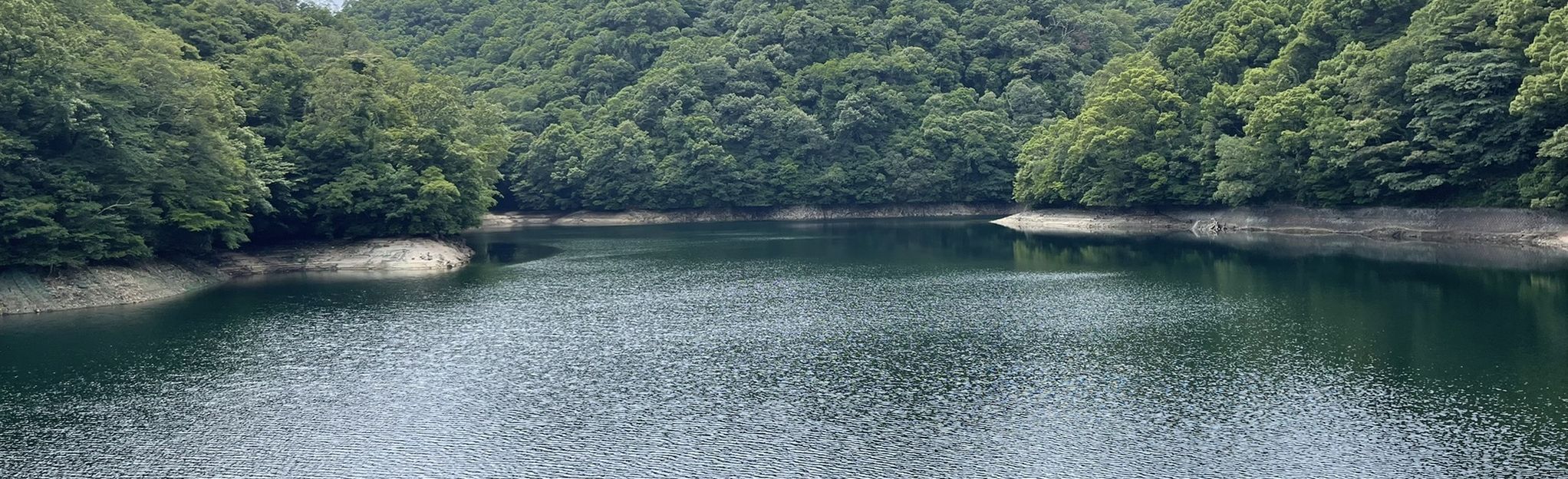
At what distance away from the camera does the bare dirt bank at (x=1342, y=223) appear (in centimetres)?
6556

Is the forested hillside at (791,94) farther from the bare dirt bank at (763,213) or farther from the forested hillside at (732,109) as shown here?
the bare dirt bank at (763,213)

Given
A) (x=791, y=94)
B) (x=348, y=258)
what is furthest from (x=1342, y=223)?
(x=791, y=94)

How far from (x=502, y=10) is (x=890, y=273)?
385ft

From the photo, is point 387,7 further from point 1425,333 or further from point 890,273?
point 1425,333

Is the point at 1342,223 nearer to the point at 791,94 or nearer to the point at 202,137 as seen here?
the point at 202,137

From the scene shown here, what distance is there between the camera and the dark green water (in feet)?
83.6

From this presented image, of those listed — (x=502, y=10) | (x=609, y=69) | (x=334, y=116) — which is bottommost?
(x=334, y=116)

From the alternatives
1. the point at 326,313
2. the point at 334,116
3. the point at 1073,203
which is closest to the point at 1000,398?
the point at 326,313

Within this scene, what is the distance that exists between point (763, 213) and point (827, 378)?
99.4 m

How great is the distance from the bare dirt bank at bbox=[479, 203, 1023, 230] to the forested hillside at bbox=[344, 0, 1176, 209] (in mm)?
1211

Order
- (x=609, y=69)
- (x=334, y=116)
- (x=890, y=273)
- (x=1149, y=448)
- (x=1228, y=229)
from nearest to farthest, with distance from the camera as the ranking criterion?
(x=1149, y=448), (x=890, y=273), (x=334, y=116), (x=1228, y=229), (x=609, y=69)

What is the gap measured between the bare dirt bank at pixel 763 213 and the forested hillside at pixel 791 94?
1211 mm

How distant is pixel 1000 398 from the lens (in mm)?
30406

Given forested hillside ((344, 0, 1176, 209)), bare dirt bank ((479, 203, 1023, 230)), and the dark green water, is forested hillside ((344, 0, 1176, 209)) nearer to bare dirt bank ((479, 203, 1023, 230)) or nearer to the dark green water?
bare dirt bank ((479, 203, 1023, 230))
